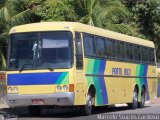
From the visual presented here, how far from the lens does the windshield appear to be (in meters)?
18.9

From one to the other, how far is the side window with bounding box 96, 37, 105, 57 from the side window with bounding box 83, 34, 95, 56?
502 mm

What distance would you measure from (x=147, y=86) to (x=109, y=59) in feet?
19.1

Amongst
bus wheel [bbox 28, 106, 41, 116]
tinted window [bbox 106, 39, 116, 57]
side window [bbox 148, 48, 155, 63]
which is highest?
side window [bbox 148, 48, 155, 63]

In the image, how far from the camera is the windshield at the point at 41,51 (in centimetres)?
1891

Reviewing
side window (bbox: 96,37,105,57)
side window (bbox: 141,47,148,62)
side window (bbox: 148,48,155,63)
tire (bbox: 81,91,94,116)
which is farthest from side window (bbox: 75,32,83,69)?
side window (bbox: 148,48,155,63)

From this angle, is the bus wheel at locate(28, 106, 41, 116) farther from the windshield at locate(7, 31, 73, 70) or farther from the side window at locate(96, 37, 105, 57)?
the side window at locate(96, 37, 105, 57)

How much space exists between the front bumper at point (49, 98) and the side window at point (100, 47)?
3.15 metres

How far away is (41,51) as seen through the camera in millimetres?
19094

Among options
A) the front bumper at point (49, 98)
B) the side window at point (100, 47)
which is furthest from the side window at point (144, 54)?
the front bumper at point (49, 98)

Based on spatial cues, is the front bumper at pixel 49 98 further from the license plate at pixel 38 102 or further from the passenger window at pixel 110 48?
the passenger window at pixel 110 48

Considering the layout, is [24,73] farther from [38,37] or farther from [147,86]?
[147,86]

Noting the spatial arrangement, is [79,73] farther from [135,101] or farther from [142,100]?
[142,100]

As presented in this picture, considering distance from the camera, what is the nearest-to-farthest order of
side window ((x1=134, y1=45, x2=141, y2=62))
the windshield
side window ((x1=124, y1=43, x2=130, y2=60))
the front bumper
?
1. the front bumper
2. the windshield
3. side window ((x1=124, y1=43, x2=130, y2=60))
4. side window ((x1=134, y1=45, x2=141, y2=62))

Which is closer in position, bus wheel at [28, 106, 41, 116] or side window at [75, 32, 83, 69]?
side window at [75, 32, 83, 69]
